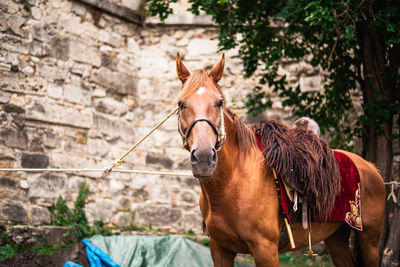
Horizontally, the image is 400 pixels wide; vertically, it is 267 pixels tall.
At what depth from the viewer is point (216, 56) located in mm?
7453

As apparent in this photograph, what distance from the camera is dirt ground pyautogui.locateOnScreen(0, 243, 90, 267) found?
16.2ft

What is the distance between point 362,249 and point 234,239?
1.61 metres

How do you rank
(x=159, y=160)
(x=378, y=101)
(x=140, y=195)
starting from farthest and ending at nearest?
(x=159, y=160) < (x=140, y=195) < (x=378, y=101)

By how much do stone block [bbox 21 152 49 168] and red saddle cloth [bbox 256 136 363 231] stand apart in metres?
4.14

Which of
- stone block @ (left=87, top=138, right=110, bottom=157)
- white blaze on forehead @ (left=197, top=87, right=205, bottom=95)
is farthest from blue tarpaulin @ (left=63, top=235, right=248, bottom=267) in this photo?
white blaze on forehead @ (left=197, top=87, right=205, bottom=95)

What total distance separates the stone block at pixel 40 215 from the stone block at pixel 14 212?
12cm

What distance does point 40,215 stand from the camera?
5984 mm

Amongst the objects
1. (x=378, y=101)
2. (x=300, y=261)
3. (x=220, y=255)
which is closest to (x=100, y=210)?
(x=300, y=261)

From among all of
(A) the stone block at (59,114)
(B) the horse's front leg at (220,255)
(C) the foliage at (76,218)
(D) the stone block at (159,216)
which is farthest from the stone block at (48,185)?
(B) the horse's front leg at (220,255)

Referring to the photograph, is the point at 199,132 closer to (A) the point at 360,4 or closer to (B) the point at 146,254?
(A) the point at 360,4

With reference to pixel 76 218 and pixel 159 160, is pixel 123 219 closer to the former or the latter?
pixel 76 218

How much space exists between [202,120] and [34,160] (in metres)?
4.11

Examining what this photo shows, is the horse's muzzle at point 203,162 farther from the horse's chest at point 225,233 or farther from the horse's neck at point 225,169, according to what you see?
the horse's chest at point 225,233

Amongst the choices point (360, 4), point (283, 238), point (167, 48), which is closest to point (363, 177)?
point (283, 238)
